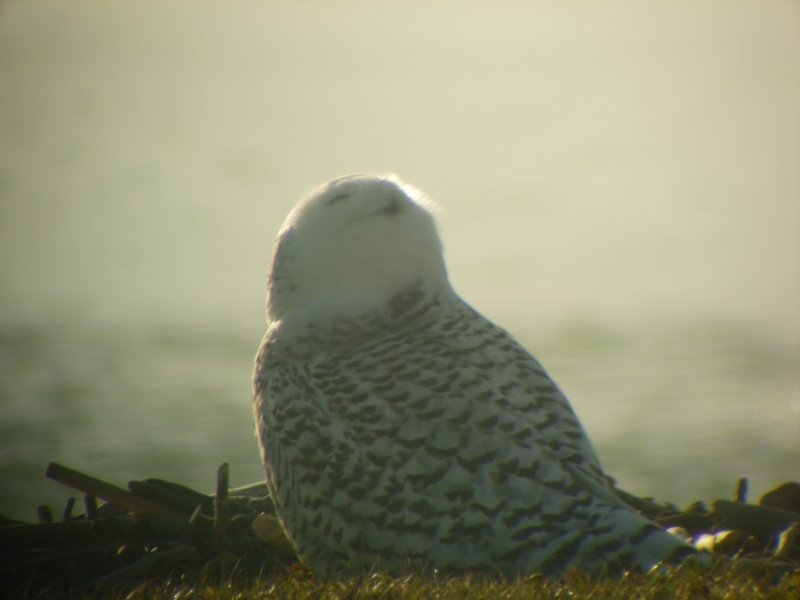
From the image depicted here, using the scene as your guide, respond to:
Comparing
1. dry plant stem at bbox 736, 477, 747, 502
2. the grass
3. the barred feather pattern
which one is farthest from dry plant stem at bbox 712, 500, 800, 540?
the barred feather pattern

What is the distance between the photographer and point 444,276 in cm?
400

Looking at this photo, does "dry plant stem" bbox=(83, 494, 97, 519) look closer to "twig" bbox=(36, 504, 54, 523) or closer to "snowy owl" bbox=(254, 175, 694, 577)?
"twig" bbox=(36, 504, 54, 523)

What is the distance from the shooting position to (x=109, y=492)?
3.94 m

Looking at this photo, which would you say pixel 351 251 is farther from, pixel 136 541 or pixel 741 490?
pixel 741 490

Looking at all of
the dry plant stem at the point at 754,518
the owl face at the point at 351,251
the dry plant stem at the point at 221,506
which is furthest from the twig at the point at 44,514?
the dry plant stem at the point at 754,518

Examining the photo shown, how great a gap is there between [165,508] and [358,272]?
1.32m

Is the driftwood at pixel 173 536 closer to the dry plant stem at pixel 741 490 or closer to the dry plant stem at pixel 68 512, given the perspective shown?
the dry plant stem at pixel 68 512

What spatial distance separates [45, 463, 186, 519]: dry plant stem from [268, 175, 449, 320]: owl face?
951 mm

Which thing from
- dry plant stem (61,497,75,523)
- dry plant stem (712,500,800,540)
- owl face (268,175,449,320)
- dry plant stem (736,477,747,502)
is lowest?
dry plant stem (712,500,800,540)

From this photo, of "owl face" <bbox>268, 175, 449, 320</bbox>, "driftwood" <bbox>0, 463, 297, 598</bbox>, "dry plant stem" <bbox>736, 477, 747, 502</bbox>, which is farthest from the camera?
"dry plant stem" <bbox>736, 477, 747, 502</bbox>

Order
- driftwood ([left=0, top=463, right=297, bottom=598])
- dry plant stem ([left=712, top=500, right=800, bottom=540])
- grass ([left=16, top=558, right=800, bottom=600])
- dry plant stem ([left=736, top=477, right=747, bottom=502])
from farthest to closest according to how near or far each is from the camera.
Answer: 1. dry plant stem ([left=736, top=477, right=747, bottom=502])
2. dry plant stem ([left=712, top=500, right=800, bottom=540])
3. driftwood ([left=0, top=463, right=297, bottom=598])
4. grass ([left=16, top=558, right=800, bottom=600])

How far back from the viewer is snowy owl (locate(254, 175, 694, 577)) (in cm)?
308

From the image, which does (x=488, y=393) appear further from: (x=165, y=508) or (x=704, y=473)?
(x=704, y=473)

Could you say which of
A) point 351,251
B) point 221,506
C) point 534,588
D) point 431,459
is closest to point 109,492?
point 221,506
